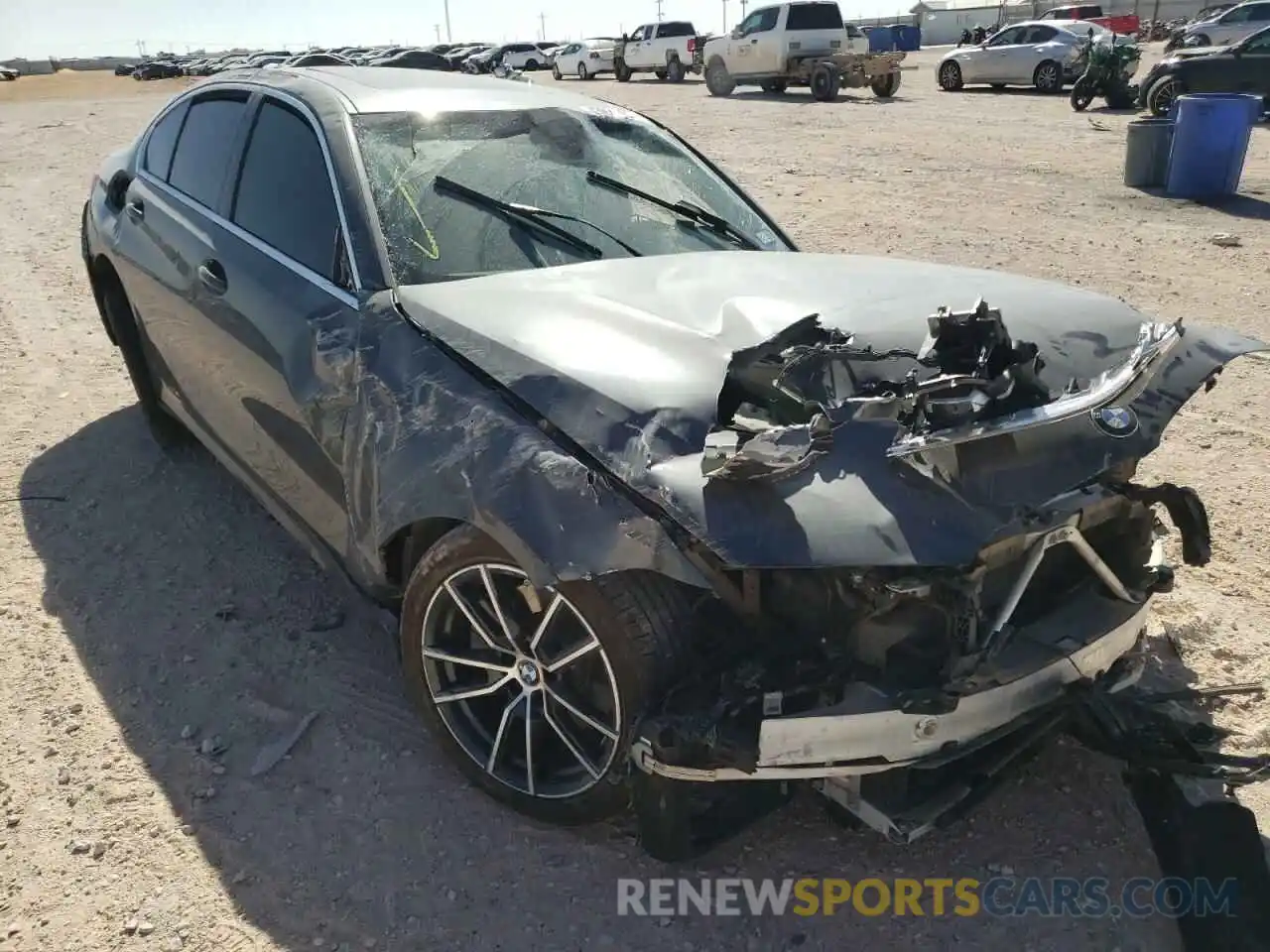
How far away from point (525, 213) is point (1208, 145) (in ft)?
32.8

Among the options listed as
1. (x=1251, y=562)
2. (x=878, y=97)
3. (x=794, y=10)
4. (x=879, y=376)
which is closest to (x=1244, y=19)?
(x=878, y=97)

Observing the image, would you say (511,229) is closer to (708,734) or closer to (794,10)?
(708,734)

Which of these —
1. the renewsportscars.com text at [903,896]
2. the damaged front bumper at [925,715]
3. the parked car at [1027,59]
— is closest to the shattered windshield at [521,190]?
the damaged front bumper at [925,715]

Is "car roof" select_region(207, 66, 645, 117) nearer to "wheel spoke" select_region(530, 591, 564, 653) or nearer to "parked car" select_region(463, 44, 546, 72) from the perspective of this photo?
"wheel spoke" select_region(530, 591, 564, 653)

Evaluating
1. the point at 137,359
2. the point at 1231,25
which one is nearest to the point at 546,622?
the point at 137,359

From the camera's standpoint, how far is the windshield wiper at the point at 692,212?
143 inches

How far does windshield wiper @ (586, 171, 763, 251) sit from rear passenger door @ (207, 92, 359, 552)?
3.22ft

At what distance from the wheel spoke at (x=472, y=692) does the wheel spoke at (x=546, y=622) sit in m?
0.15

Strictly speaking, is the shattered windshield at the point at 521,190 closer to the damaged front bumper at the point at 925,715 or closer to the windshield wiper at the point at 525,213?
the windshield wiper at the point at 525,213

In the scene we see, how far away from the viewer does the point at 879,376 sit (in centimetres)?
250

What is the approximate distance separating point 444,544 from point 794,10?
2315 cm

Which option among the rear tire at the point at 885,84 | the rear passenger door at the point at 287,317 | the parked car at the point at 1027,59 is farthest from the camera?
the rear tire at the point at 885,84

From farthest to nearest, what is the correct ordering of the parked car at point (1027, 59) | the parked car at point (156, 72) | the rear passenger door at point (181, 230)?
the parked car at point (156, 72) → the parked car at point (1027, 59) → the rear passenger door at point (181, 230)

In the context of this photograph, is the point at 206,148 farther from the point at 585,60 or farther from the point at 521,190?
the point at 585,60
